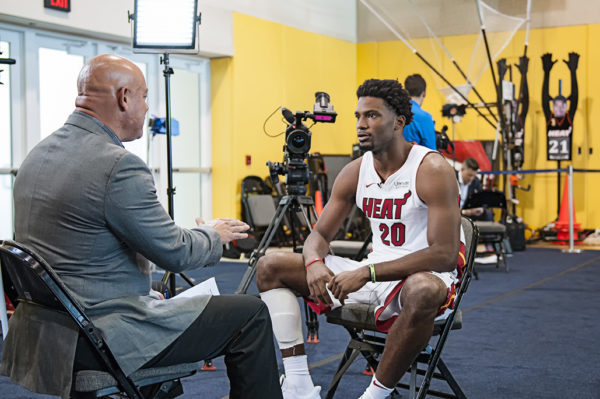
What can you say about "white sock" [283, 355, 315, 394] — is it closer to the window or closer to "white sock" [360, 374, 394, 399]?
"white sock" [360, 374, 394, 399]

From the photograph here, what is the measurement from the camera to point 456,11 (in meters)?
9.82

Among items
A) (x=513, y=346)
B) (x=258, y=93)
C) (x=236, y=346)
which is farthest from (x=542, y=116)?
(x=236, y=346)

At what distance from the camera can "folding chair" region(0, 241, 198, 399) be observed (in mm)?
1480

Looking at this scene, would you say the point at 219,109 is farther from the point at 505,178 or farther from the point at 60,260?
the point at 60,260

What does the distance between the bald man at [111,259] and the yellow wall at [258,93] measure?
22.8ft

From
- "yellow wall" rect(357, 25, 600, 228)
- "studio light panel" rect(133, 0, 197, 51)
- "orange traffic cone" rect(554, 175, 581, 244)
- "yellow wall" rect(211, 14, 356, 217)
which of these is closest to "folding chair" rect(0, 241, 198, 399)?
"studio light panel" rect(133, 0, 197, 51)

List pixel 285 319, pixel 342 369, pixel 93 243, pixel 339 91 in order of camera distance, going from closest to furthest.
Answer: pixel 93 243 < pixel 285 319 < pixel 342 369 < pixel 339 91

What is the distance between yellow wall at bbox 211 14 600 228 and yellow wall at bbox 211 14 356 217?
0.5 inches

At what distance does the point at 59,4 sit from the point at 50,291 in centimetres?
564

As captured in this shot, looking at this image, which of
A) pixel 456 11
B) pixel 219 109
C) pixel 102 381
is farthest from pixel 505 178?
pixel 102 381

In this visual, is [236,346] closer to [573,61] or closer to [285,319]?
[285,319]

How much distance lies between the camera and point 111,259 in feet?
5.33

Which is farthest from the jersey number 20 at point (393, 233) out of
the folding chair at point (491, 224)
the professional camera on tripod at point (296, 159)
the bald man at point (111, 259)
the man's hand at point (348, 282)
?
the folding chair at point (491, 224)

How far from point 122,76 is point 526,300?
398 cm
